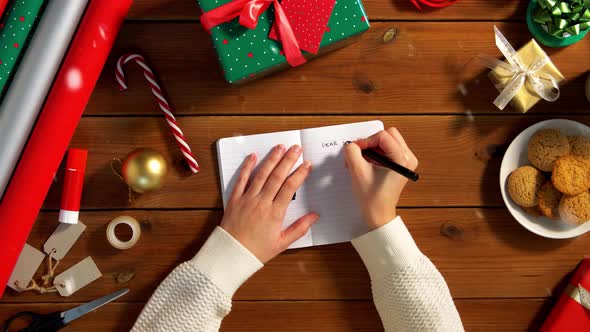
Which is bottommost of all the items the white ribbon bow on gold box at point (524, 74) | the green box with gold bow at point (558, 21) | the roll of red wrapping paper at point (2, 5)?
the white ribbon bow on gold box at point (524, 74)

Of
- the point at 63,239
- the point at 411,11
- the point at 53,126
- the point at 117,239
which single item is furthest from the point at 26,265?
the point at 411,11

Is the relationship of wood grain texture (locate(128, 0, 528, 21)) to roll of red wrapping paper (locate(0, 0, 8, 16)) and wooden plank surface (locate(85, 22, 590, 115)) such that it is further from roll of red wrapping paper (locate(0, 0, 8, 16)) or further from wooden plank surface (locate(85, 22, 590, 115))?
roll of red wrapping paper (locate(0, 0, 8, 16))

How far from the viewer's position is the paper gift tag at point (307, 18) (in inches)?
31.4

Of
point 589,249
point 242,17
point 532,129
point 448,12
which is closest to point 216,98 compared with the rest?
point 242,17

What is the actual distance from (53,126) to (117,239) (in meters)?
0.25

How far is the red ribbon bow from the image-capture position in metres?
0.77

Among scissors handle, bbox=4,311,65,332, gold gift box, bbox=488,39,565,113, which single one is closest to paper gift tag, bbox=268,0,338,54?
gold gift box, bbox=488,39,565,113

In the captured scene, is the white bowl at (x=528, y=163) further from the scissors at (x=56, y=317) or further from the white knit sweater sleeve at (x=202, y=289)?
the scissors at (x=56, y=317)

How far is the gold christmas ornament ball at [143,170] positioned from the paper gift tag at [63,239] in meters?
0.17

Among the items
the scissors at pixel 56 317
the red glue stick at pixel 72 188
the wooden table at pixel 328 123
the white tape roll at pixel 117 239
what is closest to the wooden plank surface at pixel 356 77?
the wooden table at pixel 328 123

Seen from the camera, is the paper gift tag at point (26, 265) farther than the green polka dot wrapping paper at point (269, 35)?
Yes

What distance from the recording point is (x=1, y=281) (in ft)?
2.82

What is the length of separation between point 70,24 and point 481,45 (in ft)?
2.63

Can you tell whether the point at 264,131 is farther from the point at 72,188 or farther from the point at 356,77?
the point at 72,188
